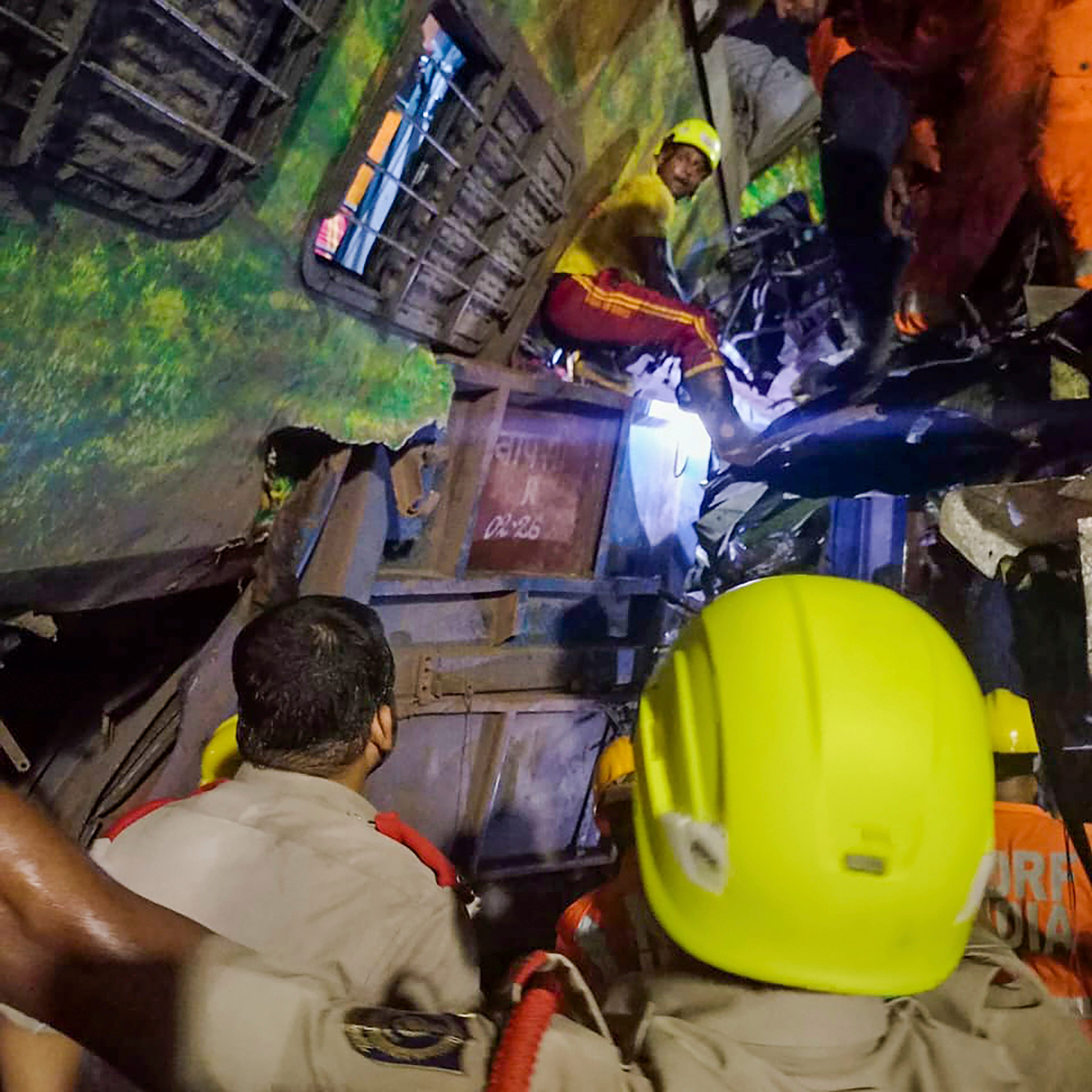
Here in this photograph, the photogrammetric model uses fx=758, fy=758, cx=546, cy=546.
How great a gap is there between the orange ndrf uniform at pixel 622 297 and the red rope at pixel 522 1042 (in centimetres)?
385

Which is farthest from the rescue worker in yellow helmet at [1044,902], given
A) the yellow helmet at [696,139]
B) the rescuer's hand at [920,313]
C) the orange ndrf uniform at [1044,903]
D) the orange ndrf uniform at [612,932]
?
the yellow helmet at [696,139]

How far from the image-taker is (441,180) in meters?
3.13

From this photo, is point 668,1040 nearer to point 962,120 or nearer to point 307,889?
point 307,889

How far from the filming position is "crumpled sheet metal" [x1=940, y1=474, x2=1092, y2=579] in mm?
2107

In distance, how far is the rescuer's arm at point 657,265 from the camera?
493 centimetres

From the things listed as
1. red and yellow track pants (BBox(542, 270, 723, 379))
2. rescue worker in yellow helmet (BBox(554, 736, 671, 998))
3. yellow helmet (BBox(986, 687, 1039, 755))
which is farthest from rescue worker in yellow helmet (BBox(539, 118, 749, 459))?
rescue worker in yellow helmet (BBox(554, 736, 671, 998))

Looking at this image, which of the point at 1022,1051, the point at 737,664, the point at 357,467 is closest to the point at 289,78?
the point at 357,467

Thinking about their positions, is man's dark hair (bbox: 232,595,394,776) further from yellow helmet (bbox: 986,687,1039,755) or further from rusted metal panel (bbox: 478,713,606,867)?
yellow helmet (bbox: 986,687,1039,755)

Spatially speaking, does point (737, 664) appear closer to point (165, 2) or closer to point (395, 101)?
point (165, 2)

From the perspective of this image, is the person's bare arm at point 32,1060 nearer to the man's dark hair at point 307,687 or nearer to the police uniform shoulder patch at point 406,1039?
the man's dark hair at point 307,687

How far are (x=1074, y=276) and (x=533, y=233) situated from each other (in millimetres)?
2505

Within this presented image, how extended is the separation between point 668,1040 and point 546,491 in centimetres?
330

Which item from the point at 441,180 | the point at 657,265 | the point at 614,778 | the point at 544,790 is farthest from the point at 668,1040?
the point at 657,265

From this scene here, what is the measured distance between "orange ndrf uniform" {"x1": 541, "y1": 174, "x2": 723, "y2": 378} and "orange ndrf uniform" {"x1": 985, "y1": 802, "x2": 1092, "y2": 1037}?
3.13m
